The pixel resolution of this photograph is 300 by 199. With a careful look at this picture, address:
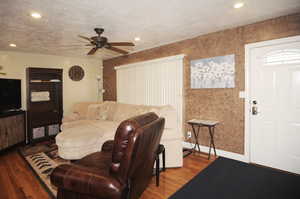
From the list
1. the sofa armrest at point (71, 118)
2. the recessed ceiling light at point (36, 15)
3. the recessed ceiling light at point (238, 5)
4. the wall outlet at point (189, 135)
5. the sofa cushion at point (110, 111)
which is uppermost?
the recessed ceiling light at point (238, 5)

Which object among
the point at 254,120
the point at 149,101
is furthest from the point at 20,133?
the point at 254,120

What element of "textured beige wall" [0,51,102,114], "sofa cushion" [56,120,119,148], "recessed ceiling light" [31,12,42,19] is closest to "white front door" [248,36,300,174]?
"sofa cushion" [56,120,119,148]

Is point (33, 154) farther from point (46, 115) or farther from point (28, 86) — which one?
point (28, 86)

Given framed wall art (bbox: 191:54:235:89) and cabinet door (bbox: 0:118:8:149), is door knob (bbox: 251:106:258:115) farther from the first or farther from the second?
cabinet door (bbox: 0:118:8:149)

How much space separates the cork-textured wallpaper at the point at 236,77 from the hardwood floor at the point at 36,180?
638 mm

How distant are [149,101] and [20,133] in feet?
11.1

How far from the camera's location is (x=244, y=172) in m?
2.60

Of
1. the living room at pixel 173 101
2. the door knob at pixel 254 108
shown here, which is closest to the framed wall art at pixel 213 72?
the living room at pixel 173 101

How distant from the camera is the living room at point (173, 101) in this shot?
211cm

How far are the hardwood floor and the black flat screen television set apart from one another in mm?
1291

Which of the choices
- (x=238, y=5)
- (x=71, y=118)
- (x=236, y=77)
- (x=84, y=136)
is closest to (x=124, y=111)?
(x=84, y=136)

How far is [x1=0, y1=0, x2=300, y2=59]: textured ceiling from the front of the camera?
2119mm

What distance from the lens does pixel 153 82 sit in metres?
4.34

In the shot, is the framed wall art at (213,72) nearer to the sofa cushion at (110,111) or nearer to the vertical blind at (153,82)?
the vertical blind at (153,82)
